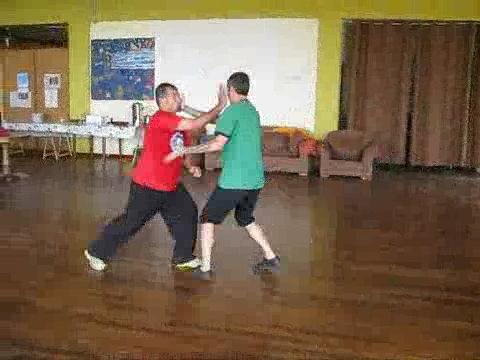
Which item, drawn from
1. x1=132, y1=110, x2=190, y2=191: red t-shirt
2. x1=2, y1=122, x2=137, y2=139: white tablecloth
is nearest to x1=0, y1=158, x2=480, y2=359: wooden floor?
x1=132, y1=110, x2=190, y2=191: red t-shirt

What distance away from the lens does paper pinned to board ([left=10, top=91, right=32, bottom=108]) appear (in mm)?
11734

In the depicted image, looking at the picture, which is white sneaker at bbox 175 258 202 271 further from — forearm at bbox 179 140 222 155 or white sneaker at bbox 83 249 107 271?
forearm at bbox 179 140 222 155

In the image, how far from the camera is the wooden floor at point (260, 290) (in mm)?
3111

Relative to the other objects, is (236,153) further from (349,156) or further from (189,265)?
(349,156)

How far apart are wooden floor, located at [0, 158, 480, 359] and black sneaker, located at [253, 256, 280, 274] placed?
7 centimetres

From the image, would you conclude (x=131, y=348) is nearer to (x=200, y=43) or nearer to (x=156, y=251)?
(x=156, y=251)

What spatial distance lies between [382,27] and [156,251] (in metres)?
6.81

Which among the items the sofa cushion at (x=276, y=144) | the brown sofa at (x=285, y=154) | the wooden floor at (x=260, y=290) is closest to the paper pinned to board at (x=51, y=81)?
the brown sofa at (x=285, y=154)

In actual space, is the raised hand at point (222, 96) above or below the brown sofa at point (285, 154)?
above

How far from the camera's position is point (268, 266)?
4426mm

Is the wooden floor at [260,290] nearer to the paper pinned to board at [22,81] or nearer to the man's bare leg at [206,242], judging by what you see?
the man's bare leg at [206,242]

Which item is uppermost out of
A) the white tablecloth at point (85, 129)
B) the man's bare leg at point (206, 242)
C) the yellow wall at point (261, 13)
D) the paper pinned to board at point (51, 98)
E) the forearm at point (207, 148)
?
Answer: the yellow wall at point (261, 13)

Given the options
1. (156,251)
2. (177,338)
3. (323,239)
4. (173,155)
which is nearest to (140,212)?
(173,155)

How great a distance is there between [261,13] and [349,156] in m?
2.82
